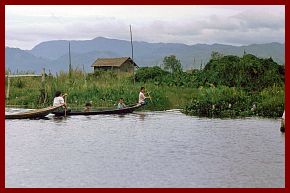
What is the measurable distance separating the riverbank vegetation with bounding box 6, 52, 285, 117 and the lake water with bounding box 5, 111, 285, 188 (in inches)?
114

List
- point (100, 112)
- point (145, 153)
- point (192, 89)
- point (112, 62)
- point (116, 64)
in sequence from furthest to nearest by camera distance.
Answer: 1. point (112, 62)
2. point (116, 64)
3. point (192, 89)
4. point (100, 112)
5. point (145, 153)

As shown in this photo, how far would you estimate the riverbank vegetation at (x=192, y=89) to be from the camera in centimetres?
2827

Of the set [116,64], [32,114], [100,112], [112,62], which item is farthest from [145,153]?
[112,62]

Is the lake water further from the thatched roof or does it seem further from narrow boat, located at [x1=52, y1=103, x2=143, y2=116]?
the thatched roof

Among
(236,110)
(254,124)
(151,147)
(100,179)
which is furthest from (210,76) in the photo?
(100,179)

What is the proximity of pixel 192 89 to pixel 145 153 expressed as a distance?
66.7 ft

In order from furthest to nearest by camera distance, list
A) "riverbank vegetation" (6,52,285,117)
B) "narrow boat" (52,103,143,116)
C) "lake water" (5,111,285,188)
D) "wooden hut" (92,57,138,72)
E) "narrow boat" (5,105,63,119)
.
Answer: "wooden hut" (92,57,138,72) < "riverbank vegetation" (6,52,285,117) < "narrow boat" (52,103,143,116) < "narrow boat" (5,105,63,119) < "lake water" (5,111,285,188)

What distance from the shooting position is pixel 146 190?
1162 cm

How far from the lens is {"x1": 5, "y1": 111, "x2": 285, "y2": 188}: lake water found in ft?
42.2

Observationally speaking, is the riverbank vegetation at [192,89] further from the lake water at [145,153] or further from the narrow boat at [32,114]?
the narrow boat at [32,114]

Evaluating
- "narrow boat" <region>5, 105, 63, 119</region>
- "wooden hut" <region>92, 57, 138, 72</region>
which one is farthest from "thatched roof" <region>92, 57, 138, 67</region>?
"narrow boat" <region>5, 105, 63, 119</region>

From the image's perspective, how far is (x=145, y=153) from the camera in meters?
16.4

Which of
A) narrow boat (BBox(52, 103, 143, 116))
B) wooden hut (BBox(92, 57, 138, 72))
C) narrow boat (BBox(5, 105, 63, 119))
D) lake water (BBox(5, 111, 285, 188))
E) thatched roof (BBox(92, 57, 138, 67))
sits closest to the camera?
lake water (BBox(5, 111, 285, 188))

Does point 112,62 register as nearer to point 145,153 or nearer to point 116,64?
point 116,64
